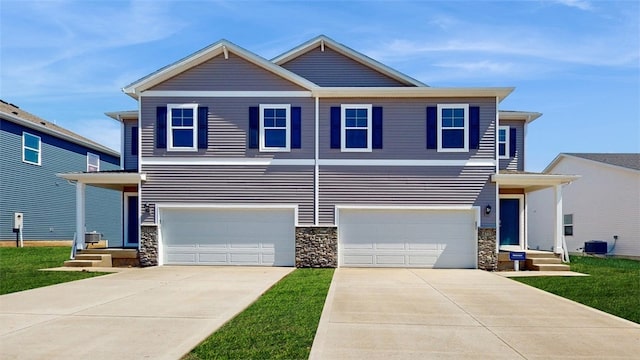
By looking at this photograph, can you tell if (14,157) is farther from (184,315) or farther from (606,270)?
(606,270)

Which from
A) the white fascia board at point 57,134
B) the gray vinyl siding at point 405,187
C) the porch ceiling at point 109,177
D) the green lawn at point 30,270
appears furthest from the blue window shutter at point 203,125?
the white fascia board at point 57,134

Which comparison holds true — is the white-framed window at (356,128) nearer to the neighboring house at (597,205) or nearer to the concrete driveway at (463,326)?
the concrete driveway at (463,326)

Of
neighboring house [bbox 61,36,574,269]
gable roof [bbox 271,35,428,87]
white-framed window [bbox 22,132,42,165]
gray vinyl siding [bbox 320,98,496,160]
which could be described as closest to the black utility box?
neighboring house [bbox 61,36,574,269]

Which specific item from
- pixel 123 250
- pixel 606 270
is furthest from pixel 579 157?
pixel 123 250

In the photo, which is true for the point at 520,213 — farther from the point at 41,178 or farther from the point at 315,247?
the point at 41,178

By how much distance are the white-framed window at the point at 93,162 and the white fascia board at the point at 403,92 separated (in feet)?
59.7

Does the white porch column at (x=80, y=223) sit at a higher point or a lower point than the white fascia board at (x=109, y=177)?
lower

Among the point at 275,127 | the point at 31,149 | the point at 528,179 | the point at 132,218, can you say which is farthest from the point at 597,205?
the point at 31,149

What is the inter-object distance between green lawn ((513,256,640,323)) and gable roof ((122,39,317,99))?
9158 millimetres

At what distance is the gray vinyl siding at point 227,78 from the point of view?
17.0m

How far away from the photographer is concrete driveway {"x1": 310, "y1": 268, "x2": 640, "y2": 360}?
21.0 feet

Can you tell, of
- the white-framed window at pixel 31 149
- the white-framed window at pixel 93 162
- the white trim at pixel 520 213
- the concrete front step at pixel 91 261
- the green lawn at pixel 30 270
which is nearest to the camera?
the green lawn at pixel 30 270

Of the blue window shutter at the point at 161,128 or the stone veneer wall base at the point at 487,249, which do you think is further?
the blue window shutter at the point at 161,128

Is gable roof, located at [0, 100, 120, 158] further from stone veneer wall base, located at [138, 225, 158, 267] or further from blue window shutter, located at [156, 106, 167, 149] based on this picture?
stone veneer wall base, located at [138, 225, 158, 267]
